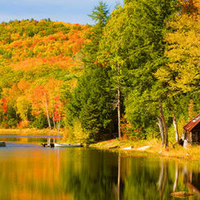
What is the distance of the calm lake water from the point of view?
68.9ft

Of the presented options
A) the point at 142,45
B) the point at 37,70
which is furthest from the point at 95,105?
the point at 37,70

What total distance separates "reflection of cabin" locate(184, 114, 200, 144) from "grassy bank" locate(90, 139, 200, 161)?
1.00 meters

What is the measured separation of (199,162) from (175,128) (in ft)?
27.0

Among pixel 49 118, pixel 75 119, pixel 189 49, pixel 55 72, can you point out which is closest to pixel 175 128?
pixel 189 49

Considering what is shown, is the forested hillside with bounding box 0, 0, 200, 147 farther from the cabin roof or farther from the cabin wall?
the cabin wall

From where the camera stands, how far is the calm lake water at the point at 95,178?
21000 millimetres

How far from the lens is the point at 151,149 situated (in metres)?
42.6

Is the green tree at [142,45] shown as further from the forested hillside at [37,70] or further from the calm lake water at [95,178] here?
the forested hillside at [37,70]

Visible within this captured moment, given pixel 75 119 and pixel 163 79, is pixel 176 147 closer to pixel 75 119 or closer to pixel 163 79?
pixel 163 79

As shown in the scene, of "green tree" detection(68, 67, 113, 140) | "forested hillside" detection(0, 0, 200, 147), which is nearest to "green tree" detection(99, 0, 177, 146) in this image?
"forested hillside" detection(0, 0, 200, 147)

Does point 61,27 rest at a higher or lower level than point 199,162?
higher

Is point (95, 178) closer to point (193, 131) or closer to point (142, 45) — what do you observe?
point (193, 131)

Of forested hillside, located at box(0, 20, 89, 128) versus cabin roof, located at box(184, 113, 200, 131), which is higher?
forested hillside, located at box(0, 20, 89, 128)

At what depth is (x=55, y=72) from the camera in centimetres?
12450
